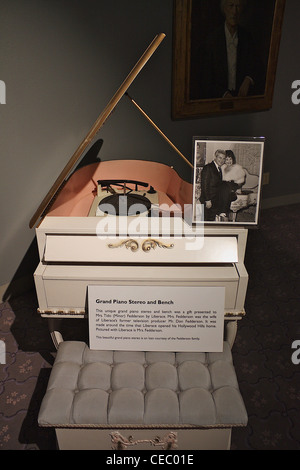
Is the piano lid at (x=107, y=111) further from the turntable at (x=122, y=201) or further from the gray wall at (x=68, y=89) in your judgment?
the gray wall at (x=68, y=89)

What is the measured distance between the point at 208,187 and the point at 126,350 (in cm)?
85

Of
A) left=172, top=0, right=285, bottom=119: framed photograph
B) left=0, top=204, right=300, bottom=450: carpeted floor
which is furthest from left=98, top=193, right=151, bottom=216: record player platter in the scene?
left=172, top=0, right=285, bottom=119: framed photograph

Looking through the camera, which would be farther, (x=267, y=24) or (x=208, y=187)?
(x=267, y=24)

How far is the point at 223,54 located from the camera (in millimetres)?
3281

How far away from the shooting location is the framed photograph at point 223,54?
3.08 metres

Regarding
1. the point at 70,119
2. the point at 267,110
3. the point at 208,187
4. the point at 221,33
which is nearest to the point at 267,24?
the point at 221,33

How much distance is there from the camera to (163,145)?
3.46 metres

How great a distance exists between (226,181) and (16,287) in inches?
76.8

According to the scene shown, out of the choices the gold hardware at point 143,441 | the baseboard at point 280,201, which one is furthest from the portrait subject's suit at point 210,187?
the baseboard at point 280,201

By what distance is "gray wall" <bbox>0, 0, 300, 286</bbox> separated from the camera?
2.56 metres

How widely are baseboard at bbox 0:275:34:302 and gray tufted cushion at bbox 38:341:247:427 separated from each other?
1275 mm
